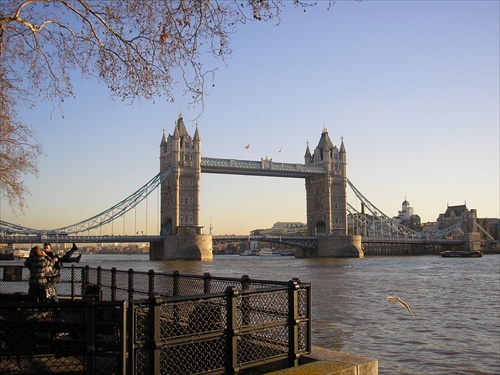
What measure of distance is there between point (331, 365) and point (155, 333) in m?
1.58

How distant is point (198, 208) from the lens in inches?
3295

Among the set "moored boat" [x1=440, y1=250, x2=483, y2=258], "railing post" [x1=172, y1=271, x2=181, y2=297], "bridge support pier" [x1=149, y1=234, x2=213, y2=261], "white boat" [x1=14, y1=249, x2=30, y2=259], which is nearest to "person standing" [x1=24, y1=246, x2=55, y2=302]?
"railing post" [x1=172, y1=271, x2=181, y2=297]

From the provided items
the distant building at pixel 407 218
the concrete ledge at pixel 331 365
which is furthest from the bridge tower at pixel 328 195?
→ the concrete ledge at pixel 331 365

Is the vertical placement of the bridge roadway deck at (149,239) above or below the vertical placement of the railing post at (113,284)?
below

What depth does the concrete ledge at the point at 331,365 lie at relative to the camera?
4.61 m

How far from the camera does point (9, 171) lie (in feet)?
38.0

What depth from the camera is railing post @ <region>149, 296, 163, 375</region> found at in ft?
13.4

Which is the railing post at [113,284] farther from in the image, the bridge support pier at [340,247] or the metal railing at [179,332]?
the bridge support pier at [340,247]

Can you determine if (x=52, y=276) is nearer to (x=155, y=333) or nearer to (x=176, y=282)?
(x=176, y=282)

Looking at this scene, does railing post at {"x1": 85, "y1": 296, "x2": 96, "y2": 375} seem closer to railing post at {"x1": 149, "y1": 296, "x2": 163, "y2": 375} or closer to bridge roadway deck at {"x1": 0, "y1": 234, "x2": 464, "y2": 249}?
railing post at {"x1": 149, "y1": 296, "x2": 163, "y2": 375}

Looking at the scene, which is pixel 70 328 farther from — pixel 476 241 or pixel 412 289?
pixel 476 241

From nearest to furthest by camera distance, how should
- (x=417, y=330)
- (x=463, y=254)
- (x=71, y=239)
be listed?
(x=417, y=330)
(x=71, y=239)
(x=463, y=254)

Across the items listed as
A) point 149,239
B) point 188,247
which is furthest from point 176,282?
point 149,239

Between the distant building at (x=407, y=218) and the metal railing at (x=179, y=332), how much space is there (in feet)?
470
